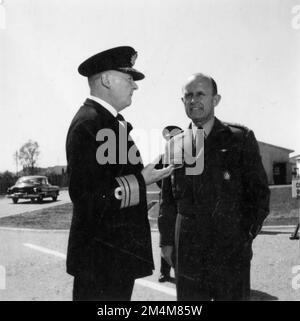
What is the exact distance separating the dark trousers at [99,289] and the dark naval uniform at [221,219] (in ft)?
1.96

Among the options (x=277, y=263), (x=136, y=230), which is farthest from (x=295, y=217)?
→ (x=136, y=230)

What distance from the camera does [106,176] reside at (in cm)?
201

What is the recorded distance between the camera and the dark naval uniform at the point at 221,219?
2.54m

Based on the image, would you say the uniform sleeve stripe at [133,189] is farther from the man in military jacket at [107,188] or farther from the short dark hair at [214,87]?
the short dark hair at [214,87]

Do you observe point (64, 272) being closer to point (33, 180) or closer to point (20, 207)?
point (20, 207)

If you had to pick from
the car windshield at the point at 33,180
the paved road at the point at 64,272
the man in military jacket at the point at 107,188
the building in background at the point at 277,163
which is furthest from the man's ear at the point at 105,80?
the building in background at the point at 277,163

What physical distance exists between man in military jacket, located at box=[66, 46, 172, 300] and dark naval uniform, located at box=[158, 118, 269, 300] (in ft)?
1.47

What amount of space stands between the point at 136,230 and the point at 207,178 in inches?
26.5

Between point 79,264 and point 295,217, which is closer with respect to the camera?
point 79,264

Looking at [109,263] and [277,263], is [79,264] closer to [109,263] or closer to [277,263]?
[109,263]

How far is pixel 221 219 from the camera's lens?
100 inches

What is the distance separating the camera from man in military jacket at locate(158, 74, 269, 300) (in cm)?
254

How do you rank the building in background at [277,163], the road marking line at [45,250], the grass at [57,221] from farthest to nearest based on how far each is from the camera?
the building in background at [277,163] → the grass at [57,221] → the road marking line at [45,250]

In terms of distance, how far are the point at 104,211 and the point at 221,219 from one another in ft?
2.89
